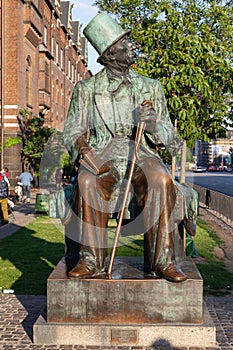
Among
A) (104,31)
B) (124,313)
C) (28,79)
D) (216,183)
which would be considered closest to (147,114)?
(104,31)

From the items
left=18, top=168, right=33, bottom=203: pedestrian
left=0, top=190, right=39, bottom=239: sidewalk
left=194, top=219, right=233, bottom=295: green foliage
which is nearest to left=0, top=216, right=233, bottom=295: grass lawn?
left=194, top=219, right=233, bottom=295: green foliage

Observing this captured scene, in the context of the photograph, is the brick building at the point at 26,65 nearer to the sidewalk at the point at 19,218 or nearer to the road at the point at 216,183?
the sidewalk at the point at 19,218

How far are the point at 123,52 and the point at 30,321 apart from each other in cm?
314

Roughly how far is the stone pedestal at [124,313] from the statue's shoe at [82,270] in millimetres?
60

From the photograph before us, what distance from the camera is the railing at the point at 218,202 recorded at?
677 inches

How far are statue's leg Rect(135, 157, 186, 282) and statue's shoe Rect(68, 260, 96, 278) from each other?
0.57m

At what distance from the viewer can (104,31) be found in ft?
17.7

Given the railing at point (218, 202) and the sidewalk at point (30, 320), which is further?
the railing at point (218, 202)

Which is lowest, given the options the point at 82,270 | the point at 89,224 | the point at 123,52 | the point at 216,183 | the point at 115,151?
the point at 216,183

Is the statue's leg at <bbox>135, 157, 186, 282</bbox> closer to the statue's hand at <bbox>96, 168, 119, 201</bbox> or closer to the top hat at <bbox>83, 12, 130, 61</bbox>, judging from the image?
the statue's hand at <bbox>96, 168, 119, 201</bbox>

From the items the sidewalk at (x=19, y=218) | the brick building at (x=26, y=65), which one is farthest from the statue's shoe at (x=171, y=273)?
the brick building at (x=26, y=65)

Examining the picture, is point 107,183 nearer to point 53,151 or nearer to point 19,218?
point 19,218

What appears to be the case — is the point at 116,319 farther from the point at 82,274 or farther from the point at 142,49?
the point at 142,49

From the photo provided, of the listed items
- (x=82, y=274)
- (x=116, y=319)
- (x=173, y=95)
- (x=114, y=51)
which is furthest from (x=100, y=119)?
(x=173, y=95)
